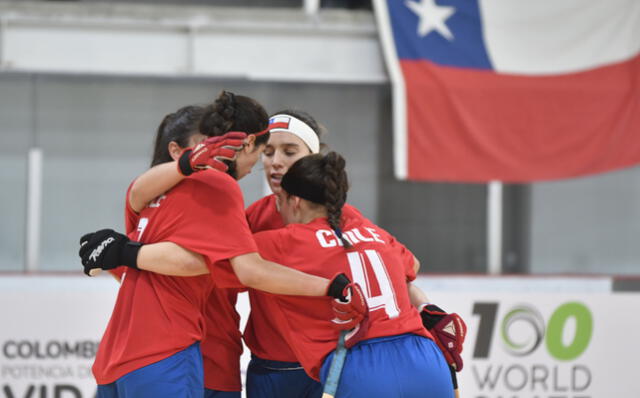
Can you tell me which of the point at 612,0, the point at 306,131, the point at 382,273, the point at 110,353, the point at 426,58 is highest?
the point at 612,0

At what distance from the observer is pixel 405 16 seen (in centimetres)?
884

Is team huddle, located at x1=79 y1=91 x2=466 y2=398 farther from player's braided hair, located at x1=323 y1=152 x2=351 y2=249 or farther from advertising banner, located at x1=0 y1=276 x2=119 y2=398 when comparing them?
advertising banner, located at x1=0 y1=276 x2=119 y2=398

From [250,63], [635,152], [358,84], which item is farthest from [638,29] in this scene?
[250,63]

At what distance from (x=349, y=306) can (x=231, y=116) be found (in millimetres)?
728

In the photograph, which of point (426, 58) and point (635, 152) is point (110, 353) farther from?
point (635, 152)

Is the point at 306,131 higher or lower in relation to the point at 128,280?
higher

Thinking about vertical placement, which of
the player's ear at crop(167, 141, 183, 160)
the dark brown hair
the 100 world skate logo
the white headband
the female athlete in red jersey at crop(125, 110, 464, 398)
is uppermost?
the dark brown hair

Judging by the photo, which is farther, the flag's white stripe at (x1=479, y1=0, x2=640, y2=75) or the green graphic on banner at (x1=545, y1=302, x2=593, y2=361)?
the flag's white stripe at (x1=479, y1=0, x2=640, y2=75)

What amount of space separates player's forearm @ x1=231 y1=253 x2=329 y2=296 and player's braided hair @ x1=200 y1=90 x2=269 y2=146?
0.42 m

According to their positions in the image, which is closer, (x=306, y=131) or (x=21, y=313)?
(x=306, y=131)

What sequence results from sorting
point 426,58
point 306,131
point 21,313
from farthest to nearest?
point 426,58 → point 21,313 → point 306,131

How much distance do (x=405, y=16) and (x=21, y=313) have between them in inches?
200

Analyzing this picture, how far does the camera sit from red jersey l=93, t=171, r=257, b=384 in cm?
269

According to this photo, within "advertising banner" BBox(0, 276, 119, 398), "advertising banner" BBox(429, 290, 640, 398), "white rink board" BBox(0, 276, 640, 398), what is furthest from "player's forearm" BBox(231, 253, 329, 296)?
"advertising banner" BBox(0, 276, 119, 398)
